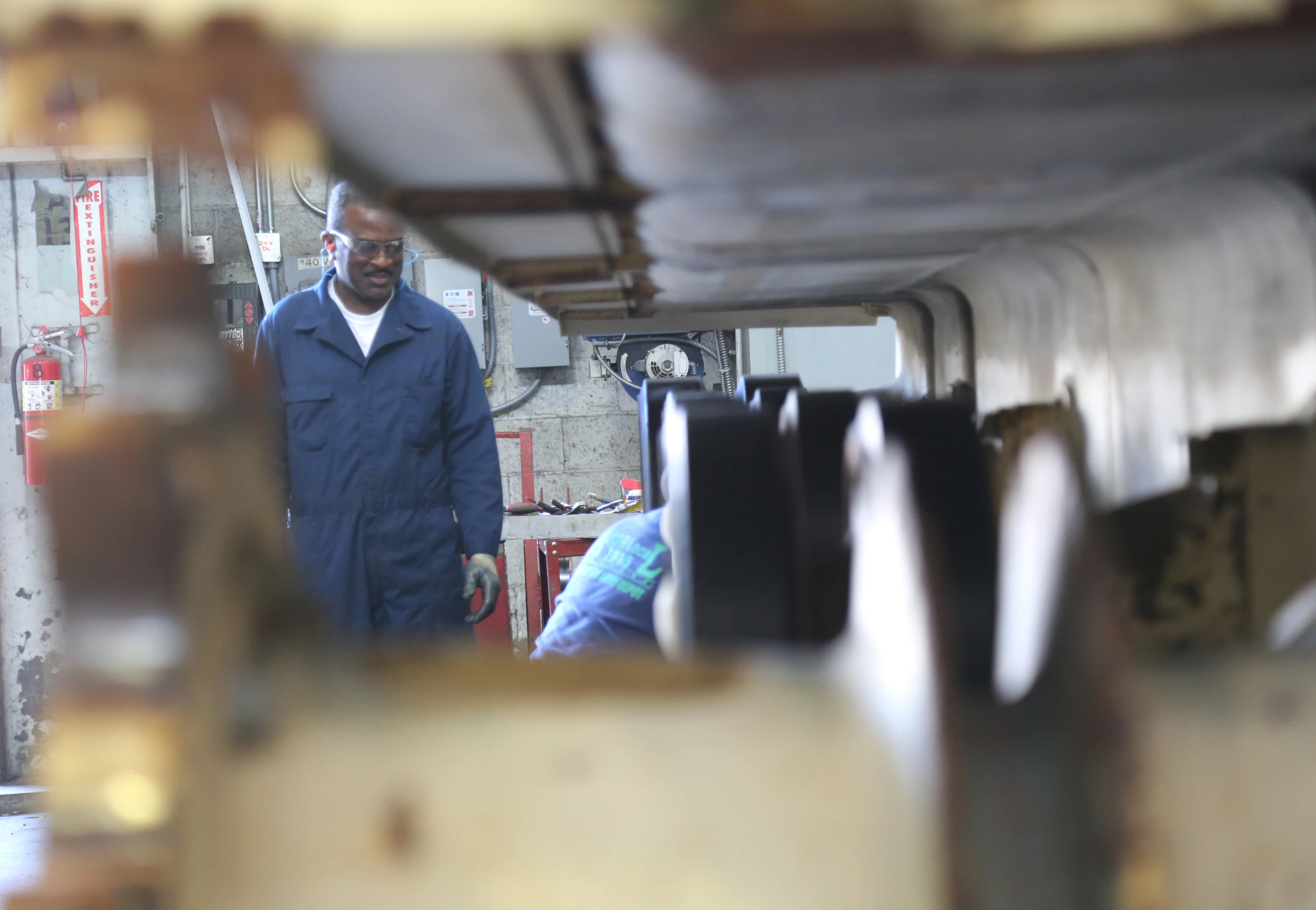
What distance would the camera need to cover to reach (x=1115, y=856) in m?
0.52

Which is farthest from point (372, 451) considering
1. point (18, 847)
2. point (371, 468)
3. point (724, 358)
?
point (724, 358)

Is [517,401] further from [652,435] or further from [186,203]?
[652,435]

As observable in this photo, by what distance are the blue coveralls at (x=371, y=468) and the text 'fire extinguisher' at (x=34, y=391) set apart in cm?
256

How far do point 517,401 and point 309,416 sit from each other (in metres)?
2.95

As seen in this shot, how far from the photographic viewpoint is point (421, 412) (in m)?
2.78

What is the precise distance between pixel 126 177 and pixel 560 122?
5050mm

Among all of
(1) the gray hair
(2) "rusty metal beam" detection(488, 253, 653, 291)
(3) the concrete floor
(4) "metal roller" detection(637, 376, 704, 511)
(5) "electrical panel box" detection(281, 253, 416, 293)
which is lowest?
(3) the concrete floor

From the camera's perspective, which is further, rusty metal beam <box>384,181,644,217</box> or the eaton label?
the eaton label

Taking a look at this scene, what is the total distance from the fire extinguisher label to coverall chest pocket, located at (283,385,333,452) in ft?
8.35

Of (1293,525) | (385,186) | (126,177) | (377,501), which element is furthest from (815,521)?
(126,177)

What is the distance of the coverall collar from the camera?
2.73 meters

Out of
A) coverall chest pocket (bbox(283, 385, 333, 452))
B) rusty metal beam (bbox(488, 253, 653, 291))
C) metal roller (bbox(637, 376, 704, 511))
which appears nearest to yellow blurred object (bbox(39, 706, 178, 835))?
rusty metal beam (bbox(488, 253, 653, 291))

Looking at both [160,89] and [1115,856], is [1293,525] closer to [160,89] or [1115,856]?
[1115,856]

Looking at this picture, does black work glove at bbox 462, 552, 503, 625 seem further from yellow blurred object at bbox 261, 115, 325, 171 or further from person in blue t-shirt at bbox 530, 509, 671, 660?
yellow blurred object at bbox 261, 115, 325, 171
